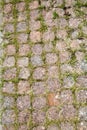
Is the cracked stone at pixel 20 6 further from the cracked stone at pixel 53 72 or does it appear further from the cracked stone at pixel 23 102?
the cracked stone at pixel 23 102

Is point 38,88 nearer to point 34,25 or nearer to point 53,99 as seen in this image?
point 53,99

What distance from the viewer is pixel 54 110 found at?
12.9 ft

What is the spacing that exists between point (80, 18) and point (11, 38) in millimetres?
1118

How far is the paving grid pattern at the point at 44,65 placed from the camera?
3.92 metres

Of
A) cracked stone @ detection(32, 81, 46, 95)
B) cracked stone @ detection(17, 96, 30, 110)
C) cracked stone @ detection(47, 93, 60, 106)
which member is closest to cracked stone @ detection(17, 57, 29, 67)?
cracked stone @ detection(32, 81, 46, 95)

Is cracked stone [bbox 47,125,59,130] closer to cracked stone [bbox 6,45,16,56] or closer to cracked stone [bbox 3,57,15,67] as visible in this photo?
cracked stone [bbox 3,57,15,67]

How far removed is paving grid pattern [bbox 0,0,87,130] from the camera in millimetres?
3916

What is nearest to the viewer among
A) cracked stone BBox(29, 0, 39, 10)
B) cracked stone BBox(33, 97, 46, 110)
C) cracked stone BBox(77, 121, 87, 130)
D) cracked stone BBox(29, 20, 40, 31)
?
cracked stone BBox(77, 121, 87, 130)

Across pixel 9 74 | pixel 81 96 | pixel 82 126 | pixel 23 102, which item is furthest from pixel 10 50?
pixel 82 126

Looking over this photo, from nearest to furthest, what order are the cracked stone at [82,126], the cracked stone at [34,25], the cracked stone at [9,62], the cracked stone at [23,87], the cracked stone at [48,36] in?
1. the cracked stone at [82,126]
2. the cracked stone at [23,87]
3. the cracked stone at [9,62]
4. the cracked stone at [48,36]
5. the cracked stone at [34,25]

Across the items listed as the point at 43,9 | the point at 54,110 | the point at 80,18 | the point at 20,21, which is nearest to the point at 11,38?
the point at 20,21

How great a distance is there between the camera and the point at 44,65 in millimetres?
4277

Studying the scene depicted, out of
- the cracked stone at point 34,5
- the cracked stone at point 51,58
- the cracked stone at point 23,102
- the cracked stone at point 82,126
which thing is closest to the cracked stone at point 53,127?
the cracked stone at point 82,126

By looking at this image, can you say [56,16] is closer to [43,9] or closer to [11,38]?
[43,9]
